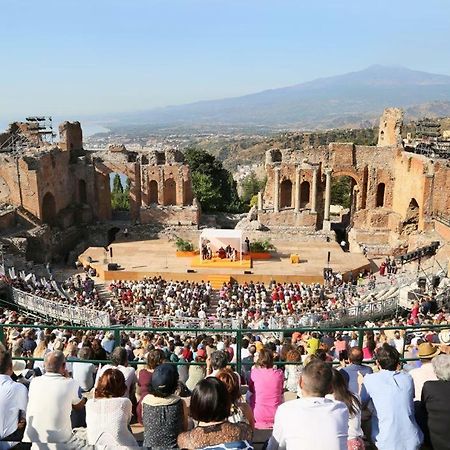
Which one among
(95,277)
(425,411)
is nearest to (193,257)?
(95,277)

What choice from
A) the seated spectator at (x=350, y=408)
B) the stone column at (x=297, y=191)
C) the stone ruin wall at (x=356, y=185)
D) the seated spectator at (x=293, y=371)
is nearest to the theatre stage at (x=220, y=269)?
the stone ruin wall at (x=356, y=185)

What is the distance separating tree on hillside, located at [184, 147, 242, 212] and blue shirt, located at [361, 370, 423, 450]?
41.0 m

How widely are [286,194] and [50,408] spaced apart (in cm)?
3652

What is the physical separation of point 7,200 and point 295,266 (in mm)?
20554

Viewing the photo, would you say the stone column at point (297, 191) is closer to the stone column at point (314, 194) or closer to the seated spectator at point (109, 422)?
the stone column at point (314, 194)

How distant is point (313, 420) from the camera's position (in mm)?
4785

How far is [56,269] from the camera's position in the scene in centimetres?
3338

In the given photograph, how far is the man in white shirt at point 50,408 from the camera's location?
5680 mm

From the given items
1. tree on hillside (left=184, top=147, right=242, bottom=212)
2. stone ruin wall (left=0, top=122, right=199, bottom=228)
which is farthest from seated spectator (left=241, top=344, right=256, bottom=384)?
tree on hillside (left=184, top=147, right=242, bottom=212)

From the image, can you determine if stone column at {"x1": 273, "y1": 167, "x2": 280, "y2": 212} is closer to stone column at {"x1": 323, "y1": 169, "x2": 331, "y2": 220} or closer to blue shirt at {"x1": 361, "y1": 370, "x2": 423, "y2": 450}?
stone column at {"x1": 323, "y1": 169, "x2": 331, "y2": 220}

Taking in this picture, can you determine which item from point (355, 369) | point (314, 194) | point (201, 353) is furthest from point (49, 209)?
point (355, 369)

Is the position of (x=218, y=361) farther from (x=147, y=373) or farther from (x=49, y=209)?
(x=49, y=209)

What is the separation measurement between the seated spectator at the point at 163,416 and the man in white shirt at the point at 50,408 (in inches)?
41.5

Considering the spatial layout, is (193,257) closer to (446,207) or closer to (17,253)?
(17,253)
